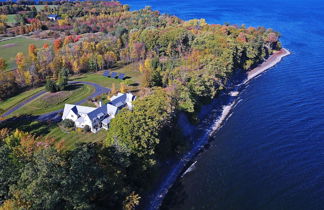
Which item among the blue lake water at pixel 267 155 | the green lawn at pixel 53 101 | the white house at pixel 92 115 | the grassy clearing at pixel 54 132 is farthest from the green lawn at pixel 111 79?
the blue lake water at pixel 267 155

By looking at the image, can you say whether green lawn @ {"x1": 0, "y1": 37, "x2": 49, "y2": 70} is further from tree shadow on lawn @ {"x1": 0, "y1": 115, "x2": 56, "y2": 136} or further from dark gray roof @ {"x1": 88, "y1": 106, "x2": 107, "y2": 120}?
dark gray roof @ {"x1": 88, "y1": 106, "x2": 107, "y2": 120}

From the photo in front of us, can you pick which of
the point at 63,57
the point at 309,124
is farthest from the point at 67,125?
the point at 309,124

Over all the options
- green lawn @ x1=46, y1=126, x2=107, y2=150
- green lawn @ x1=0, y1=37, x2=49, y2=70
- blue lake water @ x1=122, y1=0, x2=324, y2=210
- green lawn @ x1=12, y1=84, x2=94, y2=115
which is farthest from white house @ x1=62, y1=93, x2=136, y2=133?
green lawn @ x1=0, y1=37, x2=49, y2=70

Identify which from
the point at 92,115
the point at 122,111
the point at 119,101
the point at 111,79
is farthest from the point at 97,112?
the point at 111,79

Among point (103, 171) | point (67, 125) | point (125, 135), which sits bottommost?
point (67, 125)

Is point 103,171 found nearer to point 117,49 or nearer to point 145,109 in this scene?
point 145,109
